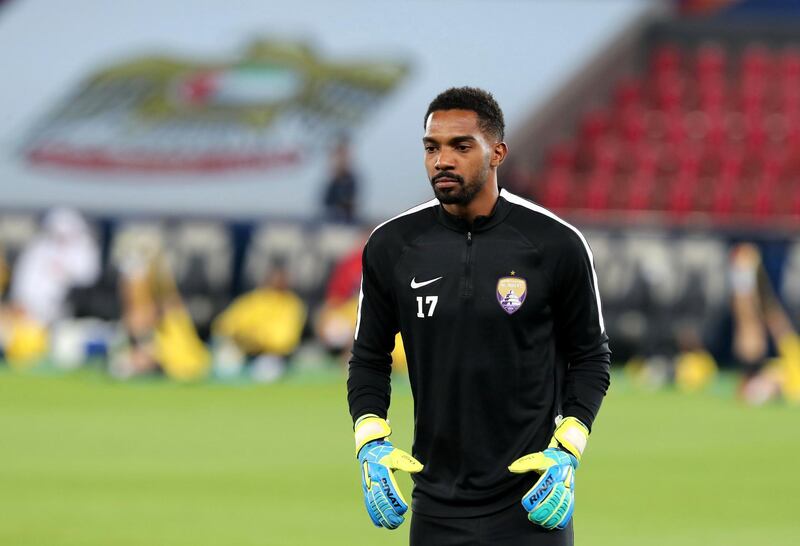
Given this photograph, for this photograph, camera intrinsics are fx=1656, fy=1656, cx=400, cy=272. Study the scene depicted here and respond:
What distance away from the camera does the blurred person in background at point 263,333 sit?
20.1 meters

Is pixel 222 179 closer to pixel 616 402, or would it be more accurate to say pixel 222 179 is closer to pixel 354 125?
pixel 354 125

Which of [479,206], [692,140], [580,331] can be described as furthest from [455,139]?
[692,140]

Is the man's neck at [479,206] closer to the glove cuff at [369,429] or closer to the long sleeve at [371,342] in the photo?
the long sleeve at [371,342]

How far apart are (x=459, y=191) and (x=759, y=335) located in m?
15.0

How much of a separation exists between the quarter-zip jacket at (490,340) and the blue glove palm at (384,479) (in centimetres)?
7

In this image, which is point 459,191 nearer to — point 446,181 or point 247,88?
point 446,181

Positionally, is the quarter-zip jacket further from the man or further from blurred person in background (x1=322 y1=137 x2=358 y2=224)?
blurred person in background (x1=322 y1=137 x2=358 y2=224)

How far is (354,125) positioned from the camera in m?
28.3

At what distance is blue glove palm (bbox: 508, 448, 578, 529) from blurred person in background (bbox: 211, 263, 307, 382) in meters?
15.0

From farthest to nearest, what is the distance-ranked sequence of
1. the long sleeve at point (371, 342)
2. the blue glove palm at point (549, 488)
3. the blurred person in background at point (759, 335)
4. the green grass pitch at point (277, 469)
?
the blurred person in background at point (759, 335)
the green grass pitch at point (277, 469)
the long sleeve at point (371, 342)
the blue glove palm at point (549, 488)

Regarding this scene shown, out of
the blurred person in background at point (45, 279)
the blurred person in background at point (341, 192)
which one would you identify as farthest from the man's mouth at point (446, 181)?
the blurred person in background at point (341, 192)

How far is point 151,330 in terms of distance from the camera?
63.3 ft

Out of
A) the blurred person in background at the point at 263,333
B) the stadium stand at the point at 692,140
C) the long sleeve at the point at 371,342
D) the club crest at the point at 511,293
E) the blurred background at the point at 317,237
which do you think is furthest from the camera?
the stadium stand at the point at 692,140

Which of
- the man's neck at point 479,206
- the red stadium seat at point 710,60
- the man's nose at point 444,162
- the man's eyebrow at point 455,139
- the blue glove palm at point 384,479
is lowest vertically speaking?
the blue glove palm at point 384,479
